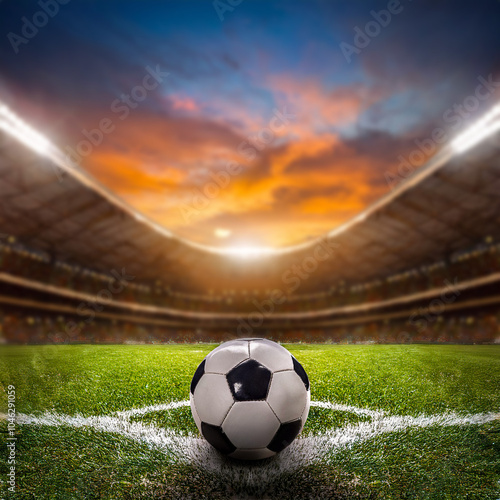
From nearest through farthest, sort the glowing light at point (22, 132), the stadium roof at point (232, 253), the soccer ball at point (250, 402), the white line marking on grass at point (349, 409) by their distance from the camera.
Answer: the soccer ball at point (250, 402), the white line marking on grass at point (349, 409), the glowing light at point (22, 132), the stadium roof at point (232, 253)

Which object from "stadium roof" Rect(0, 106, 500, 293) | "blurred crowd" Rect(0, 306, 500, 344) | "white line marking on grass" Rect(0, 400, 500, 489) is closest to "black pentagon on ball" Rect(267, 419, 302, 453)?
"white line marking on grass" Rect(0, 400, 500, 489)

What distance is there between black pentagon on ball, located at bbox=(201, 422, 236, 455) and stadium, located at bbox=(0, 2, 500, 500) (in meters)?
0.11

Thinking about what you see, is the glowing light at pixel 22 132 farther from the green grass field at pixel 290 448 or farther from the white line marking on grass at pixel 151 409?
the white line marking on grass at pixel 151 409

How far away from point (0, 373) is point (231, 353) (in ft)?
11.4

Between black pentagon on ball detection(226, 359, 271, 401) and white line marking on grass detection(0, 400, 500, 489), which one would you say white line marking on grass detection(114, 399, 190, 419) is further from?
black pentagon on ball detection(226, 359, 271, 401)

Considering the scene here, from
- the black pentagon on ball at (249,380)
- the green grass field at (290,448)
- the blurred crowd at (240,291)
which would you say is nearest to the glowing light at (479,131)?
the blurred crowd at (240,291)

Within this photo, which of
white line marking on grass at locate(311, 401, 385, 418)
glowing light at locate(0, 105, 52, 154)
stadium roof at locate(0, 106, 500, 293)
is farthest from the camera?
stadium roof at locate(0, 106, 500, 293)

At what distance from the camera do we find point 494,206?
16.2m

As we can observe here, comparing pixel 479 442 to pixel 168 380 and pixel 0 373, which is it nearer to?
pixel 168 380

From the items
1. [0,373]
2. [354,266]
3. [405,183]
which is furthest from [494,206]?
[0,373]

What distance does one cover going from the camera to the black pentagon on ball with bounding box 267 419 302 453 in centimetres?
205

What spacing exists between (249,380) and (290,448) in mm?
651

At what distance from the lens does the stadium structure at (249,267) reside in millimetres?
14438

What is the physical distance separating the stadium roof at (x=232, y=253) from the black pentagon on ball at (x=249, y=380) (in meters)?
13.5
